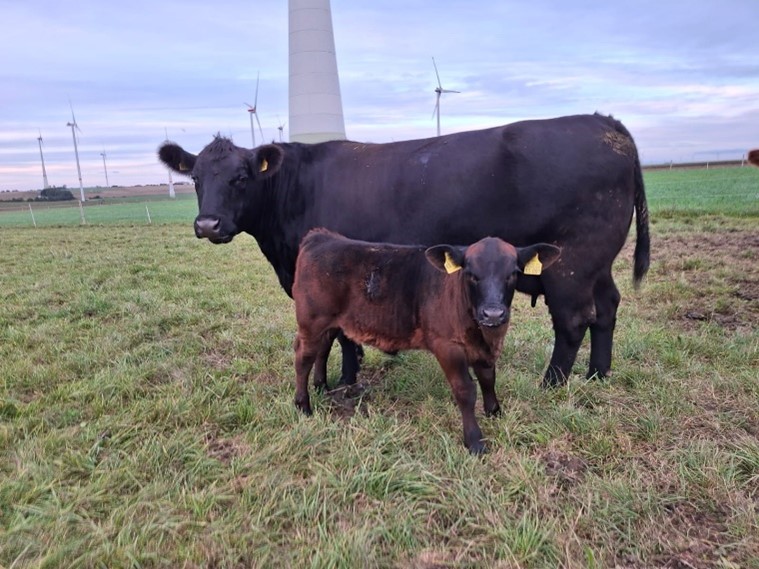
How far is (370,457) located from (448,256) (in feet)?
4.59

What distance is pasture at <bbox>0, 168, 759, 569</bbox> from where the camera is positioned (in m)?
2.76

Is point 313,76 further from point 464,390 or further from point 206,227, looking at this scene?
point 464,390

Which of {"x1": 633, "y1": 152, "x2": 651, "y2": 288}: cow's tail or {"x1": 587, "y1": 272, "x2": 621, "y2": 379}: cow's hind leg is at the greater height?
{"x1": 633, "y1": 152, "x2": 651, "y2": 288}: cow's tail

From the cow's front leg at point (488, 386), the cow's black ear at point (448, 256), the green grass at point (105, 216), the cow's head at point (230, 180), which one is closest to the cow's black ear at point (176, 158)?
the cow's head at point (230, 180)

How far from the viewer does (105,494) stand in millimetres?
3227

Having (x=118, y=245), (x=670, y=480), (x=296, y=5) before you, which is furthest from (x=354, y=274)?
(x=296, y=5)

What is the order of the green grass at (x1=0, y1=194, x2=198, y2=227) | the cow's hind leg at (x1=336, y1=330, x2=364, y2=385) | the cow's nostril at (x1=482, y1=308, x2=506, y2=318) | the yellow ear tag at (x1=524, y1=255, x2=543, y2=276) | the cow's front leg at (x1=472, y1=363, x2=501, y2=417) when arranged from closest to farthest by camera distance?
the cow's nostril at (x1=482, y1=308, x2=506, y2=318), the yellow ear tag at (x1=524, y1=255, x2=543, y2=276), the cow's front leg at (x1=472, y1=363, x2=501, y2=417), the cow's hind leg at (x1=336, y1=330, x2=364, y2=385), the green grass at (x1=0, y1=194, x2=198, y2=227)

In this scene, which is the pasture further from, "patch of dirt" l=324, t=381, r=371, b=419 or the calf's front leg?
the calf's front leg

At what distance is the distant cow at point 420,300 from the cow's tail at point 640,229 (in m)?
1.64

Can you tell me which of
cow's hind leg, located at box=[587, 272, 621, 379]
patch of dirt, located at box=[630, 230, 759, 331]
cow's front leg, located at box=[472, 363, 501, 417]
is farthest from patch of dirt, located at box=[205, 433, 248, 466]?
patch of dirt, located at box=[630, 230, 759, 331]

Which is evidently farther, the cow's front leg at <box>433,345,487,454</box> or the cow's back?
the cow's back

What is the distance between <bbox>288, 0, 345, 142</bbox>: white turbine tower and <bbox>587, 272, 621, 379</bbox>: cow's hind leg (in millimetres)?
18250

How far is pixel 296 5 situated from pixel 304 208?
20961 mm

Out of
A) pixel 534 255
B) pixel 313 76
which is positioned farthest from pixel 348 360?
pixel 313 76
